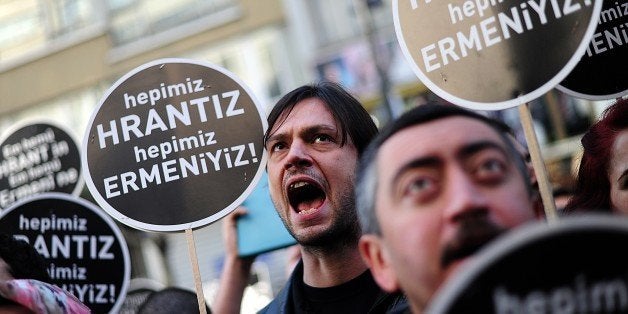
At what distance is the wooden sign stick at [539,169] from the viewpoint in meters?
2.20

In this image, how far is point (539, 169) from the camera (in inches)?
88.9

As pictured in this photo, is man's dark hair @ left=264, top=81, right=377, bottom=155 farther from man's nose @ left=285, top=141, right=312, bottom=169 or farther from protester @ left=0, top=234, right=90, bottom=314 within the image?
protester @ left=0, top=234, right=90, bottom=314

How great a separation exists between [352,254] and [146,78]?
914 mm

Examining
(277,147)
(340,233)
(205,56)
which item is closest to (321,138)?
(277,147)

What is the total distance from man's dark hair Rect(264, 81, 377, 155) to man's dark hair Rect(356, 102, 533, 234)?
1016mm

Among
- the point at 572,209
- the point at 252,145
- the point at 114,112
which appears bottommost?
the point at 572,209

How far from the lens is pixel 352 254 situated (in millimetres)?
2865

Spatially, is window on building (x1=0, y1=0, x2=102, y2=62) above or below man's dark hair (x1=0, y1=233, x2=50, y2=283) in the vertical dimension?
above

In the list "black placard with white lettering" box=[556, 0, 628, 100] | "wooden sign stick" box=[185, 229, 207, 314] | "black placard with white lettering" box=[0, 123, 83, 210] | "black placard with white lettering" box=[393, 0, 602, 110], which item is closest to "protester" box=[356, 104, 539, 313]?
"black placard with white lettering" box=[393, 0, 602, 110]

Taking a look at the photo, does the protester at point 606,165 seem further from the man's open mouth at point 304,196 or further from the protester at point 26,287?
the protester at point 26,287

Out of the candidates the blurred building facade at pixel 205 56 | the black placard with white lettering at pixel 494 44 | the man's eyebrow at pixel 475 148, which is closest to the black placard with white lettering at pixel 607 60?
the black placard with white lettering at pixel 494 44

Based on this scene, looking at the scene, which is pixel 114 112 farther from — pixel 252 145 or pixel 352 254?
pixel 352 254

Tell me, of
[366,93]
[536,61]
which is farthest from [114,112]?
[366,93]

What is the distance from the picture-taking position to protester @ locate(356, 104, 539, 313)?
1631 millimetres
